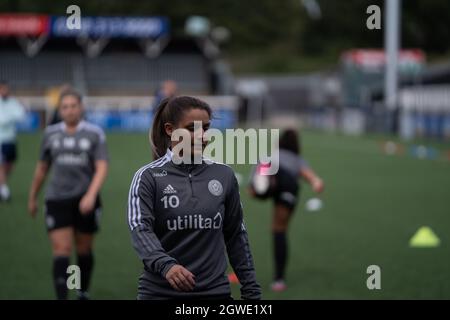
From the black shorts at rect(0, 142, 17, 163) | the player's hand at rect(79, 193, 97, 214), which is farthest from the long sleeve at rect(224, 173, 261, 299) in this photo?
the black shorts at rect(0, 142, 17, 163)

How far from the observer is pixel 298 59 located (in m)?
82.5

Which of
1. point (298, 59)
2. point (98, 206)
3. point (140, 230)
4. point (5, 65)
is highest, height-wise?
point (298, 59)

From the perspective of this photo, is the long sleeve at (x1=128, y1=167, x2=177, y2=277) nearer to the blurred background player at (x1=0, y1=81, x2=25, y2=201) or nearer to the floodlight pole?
the blurred background player at (x1=0, y1=81, x2=25, y2=201)

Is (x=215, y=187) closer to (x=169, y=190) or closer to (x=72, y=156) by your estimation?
(x=169, y=190)

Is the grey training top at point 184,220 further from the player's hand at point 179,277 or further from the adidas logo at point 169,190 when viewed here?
the player's hand at point 179,277

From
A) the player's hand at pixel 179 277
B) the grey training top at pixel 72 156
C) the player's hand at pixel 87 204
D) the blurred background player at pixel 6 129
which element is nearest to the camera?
the player's hand at pixel 179 277

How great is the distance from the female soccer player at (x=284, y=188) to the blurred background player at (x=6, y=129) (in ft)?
24.9

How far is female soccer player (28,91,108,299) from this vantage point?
7.63 metres

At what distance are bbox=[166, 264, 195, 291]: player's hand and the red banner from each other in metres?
46.7

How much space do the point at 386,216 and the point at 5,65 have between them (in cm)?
3967

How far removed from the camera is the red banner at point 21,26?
48.9m

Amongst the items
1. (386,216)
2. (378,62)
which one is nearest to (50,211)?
(386,216)

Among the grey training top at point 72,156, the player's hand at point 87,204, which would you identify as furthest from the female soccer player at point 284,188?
the player's hand at point 87,204
